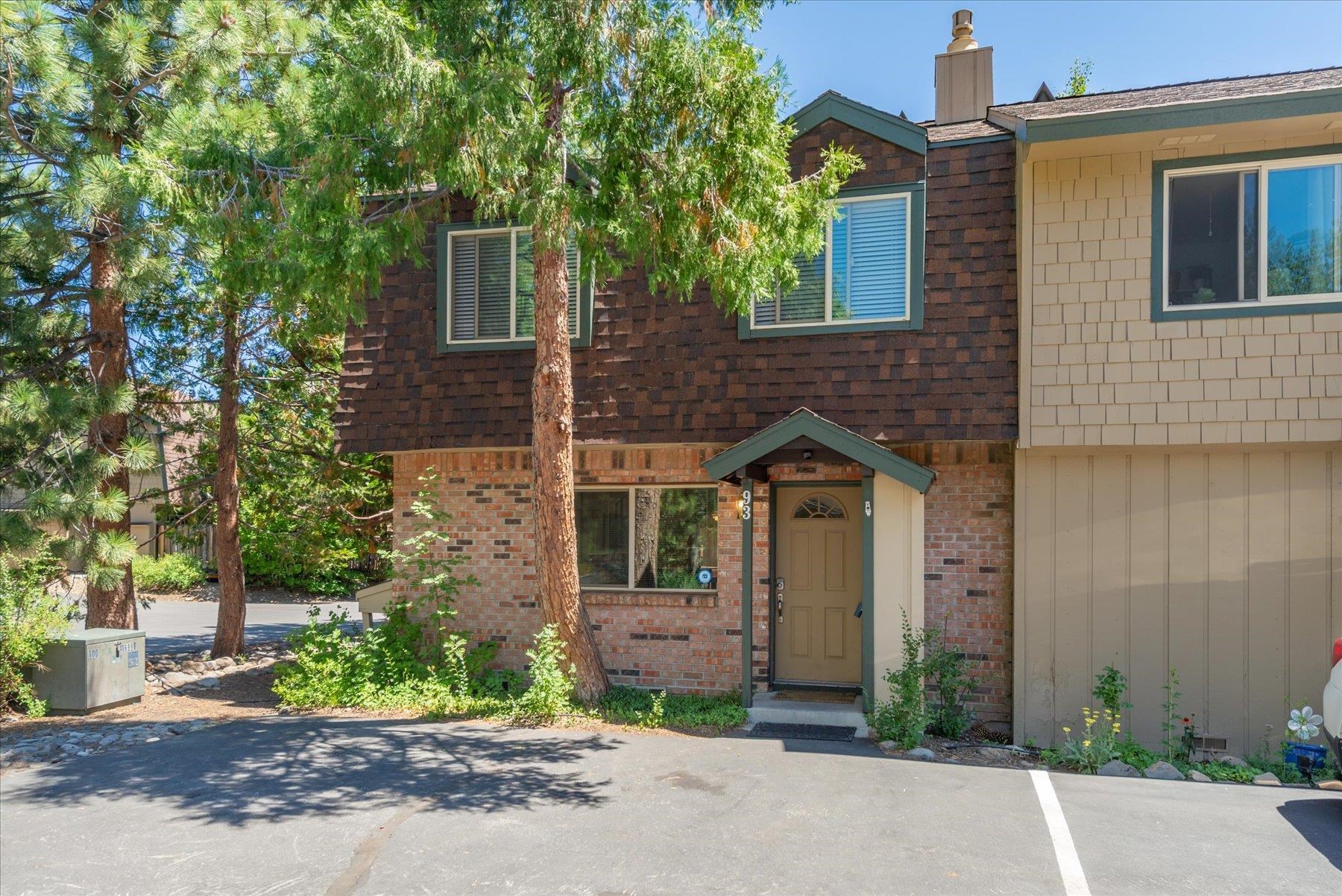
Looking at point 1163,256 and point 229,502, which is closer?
point 1163,256

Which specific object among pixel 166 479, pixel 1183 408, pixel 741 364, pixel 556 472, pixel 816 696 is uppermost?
pixel 741 364

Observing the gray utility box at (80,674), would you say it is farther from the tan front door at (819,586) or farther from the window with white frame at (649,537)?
the tan front door at (819,586)

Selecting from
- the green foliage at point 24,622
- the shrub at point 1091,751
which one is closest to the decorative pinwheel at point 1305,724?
the shrub at point 1091,751

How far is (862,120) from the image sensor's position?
9.45 metres

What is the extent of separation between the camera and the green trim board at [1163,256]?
8.23 metres

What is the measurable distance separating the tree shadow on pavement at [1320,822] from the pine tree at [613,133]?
212 inches

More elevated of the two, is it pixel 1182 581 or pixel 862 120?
pixel 862 120

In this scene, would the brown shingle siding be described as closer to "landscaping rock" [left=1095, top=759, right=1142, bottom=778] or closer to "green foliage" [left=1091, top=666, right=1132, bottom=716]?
"green foliage" [left=1091, top=666, right=1132, bottom=716]

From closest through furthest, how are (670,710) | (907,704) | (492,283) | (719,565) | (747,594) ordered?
(907,704) → (670,710) → (747,594) → (719,565) → (492,283)

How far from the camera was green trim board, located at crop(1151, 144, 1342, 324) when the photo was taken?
324 inches

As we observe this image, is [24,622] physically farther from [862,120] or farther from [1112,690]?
[1112,690]

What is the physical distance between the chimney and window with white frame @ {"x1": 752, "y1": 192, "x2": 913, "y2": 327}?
2.34 m

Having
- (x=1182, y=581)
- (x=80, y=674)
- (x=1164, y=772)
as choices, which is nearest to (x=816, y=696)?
(x=1164, y=772)

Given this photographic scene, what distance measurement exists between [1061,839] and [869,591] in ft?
11.1
